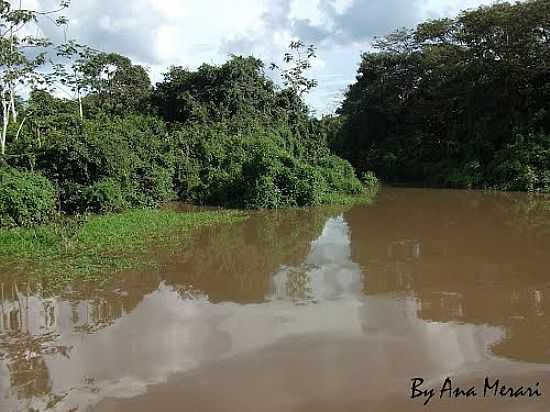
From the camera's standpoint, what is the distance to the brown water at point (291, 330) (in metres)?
4.81

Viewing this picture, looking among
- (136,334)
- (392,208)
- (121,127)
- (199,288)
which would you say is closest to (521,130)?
(392,208)

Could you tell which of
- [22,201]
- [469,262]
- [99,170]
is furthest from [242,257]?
[99,170]

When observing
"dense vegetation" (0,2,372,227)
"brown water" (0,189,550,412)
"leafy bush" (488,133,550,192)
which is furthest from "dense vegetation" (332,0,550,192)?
"brown water" (0,189,550,412)

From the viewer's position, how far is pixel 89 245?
34.0 ft

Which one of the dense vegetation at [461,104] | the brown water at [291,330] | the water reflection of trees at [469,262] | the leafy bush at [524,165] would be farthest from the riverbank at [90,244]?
the dense vegetation at [461,104]

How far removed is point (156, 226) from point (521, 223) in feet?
28.1

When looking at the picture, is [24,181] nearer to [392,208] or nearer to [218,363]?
[218,363]

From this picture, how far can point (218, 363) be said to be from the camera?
17.8ft

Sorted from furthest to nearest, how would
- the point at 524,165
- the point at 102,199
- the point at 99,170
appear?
1. the point at 524,165
2. the point at 99,170
3. the point at 102,199

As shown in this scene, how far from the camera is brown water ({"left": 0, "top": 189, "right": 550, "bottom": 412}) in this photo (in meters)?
4.81

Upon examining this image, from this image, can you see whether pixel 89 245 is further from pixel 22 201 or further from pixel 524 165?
pixel 524 165

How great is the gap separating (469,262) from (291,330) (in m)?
4.23

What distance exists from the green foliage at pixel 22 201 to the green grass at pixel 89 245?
60 cm

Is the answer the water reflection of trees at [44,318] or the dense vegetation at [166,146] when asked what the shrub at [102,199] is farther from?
the water reflection of trees at [44,318]
